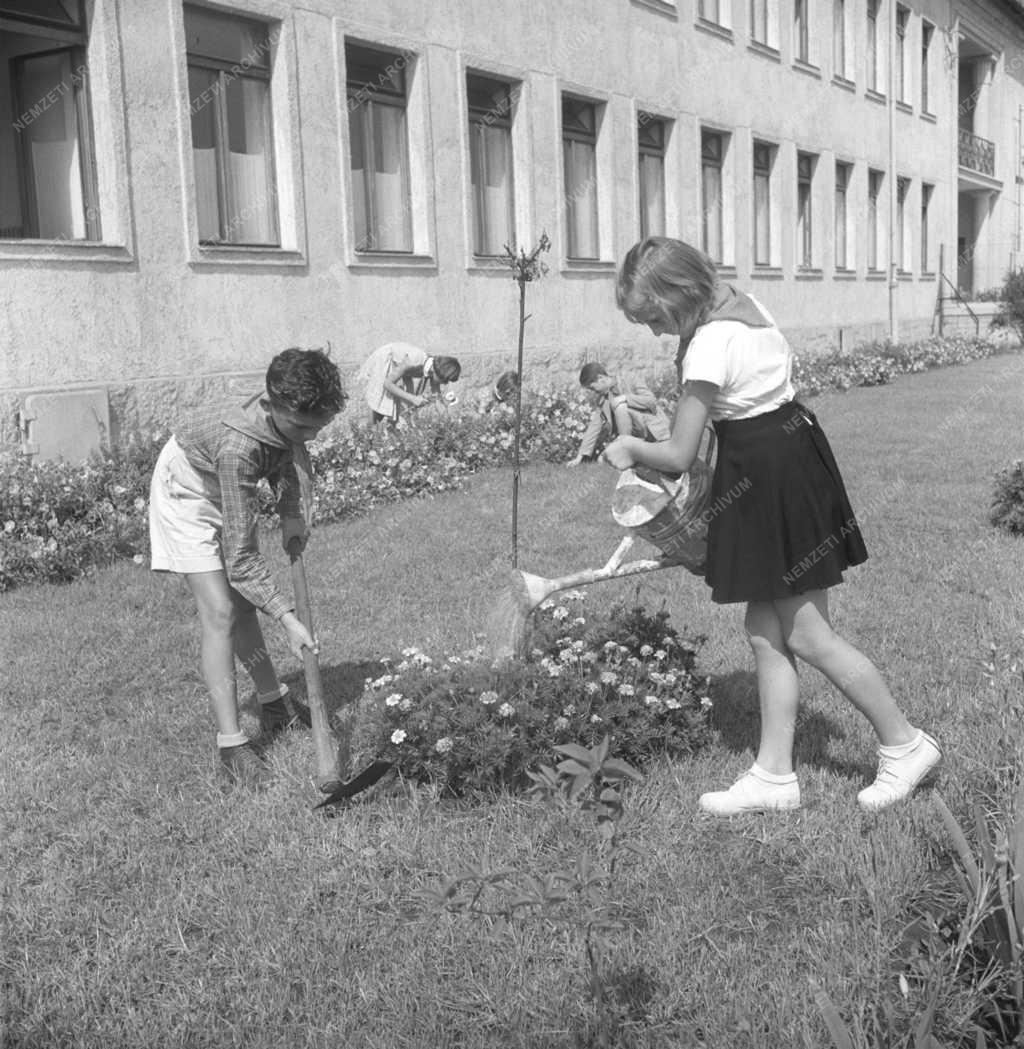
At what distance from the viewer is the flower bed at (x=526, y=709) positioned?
4199mm

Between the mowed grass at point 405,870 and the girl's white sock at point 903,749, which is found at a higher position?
the girl's white sock at point 903,749

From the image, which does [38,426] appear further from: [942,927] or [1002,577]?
[942,927]

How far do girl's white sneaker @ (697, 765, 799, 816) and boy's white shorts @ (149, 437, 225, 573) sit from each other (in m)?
1.91

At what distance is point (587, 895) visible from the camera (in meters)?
3.45

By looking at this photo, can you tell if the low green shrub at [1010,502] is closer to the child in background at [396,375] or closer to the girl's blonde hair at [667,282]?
the child in background at [396,375]

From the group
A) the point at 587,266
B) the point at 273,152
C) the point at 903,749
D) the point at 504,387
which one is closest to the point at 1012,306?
the point at 587,266

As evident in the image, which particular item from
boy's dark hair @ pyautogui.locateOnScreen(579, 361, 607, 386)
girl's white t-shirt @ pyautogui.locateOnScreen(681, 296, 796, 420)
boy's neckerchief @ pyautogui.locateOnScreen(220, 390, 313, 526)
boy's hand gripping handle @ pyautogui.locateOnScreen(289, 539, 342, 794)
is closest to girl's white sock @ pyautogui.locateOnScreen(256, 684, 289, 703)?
boy's hand gripping handle @ pyautogui.locateOnScreen(289, 539, 342, 794)

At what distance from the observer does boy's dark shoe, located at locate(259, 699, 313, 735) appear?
510cm

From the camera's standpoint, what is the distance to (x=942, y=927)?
3.24 m

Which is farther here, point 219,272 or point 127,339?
point 219,272

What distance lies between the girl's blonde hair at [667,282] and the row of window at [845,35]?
674 inches

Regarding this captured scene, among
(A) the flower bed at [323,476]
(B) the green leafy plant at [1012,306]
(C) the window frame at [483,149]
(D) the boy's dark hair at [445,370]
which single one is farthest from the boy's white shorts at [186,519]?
(B) the green leafy plant at [1012,306]

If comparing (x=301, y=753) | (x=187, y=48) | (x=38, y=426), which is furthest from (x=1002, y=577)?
(x=187, y=48)

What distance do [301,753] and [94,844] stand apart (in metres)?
0.88
